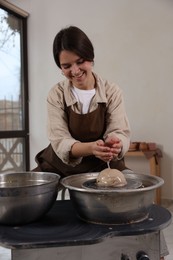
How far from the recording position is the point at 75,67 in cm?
112

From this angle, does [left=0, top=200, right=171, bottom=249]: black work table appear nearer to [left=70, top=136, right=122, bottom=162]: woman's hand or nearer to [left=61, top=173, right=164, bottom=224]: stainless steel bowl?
[left=61, top=173, right=164, bottom=224]: stainless steel bowl

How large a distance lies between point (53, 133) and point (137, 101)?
5.96 ft

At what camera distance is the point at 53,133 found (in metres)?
1.15

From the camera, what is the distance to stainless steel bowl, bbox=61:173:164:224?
75 cm

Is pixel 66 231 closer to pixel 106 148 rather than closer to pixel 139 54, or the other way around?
pixel 106 148

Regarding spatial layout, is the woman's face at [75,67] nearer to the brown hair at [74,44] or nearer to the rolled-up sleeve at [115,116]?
the brown hair at [74,44]

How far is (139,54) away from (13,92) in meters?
1.32

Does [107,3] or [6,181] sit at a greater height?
[107,3]

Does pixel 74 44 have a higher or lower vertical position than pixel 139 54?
lower

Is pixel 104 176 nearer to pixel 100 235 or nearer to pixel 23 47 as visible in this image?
pixel 100 235

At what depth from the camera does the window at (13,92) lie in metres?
3.07

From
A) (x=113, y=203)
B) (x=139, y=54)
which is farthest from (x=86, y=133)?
(x=139, y=54)

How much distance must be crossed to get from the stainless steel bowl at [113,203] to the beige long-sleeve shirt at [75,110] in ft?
1.08

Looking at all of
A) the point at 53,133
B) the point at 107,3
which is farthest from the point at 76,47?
the point at 107,3
